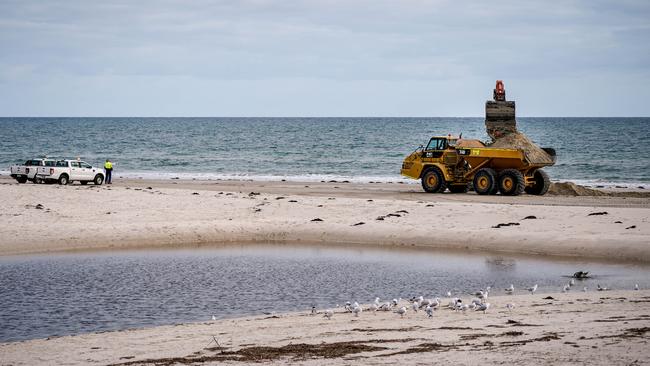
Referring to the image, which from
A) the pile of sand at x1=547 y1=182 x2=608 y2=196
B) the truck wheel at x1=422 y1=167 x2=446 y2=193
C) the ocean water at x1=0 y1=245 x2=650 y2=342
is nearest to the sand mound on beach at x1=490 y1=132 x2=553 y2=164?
the pile of sand at x1=547 y1=182 x2=608 y2=196

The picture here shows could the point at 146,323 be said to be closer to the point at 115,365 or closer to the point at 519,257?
the point at 115,365

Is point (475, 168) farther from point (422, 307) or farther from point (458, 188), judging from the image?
point (422, 307)

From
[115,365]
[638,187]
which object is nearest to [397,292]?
[115,365]

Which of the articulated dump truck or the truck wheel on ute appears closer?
the articulated dump truck

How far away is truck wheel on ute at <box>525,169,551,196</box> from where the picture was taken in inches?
1575

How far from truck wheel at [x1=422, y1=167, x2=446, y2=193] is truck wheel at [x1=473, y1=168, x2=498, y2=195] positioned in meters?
1.90

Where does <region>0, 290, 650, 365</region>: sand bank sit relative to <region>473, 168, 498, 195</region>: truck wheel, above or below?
below

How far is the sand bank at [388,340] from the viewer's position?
11569 millimetres

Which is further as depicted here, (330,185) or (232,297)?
(330,185)

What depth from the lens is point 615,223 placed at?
28016 mm

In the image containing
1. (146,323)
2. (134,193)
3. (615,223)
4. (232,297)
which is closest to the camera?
(146,323)

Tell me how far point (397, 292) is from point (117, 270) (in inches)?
306

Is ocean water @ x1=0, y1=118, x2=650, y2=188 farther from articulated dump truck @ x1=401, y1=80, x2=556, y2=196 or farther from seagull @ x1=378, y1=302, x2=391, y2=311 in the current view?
seagull @ x1=378, y1=302, x2=391, y2=311

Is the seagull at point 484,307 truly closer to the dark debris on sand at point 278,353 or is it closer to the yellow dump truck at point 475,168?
the dark debris on sand at point 278,353
